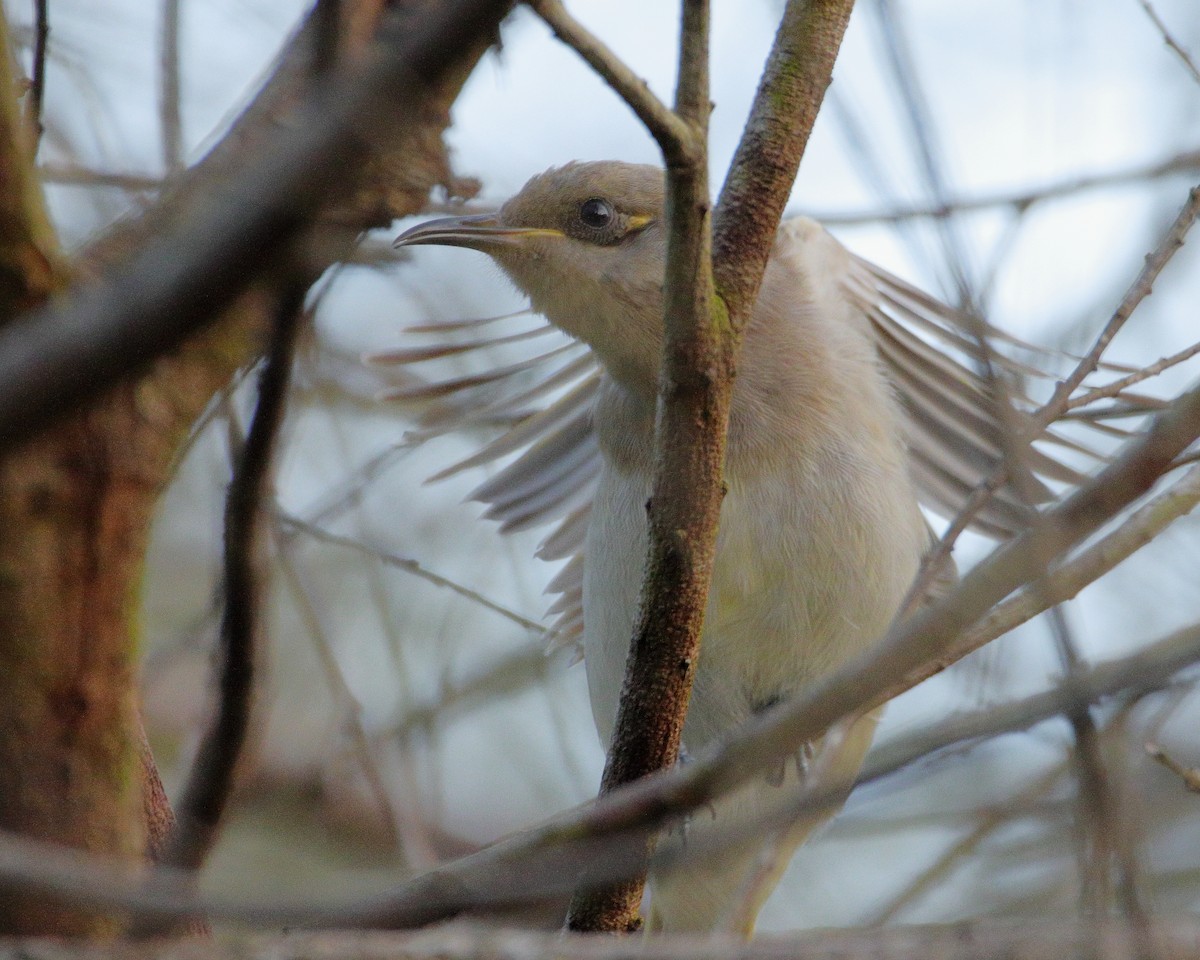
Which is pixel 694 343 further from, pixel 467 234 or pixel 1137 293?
pixel 467 234


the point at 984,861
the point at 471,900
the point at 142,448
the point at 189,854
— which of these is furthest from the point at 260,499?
the point at 984,861

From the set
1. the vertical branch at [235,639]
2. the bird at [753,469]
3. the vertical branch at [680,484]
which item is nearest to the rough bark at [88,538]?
the vertical branch at [235,639]

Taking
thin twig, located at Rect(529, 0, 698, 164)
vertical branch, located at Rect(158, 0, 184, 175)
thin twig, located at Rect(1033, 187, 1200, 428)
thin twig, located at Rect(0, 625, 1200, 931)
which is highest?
vertical branch, located at Rect(158, 0, 184, 175)

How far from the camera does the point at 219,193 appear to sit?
Result: 1907mm

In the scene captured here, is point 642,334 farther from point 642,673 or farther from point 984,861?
point 984,861

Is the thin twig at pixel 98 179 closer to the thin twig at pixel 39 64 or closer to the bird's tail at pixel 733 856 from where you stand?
the thin twig at pixel 39 64

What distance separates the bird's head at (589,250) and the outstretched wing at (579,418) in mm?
1112

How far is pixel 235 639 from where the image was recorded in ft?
6.15

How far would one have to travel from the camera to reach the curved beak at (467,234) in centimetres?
466

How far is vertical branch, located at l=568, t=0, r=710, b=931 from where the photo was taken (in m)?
2.51

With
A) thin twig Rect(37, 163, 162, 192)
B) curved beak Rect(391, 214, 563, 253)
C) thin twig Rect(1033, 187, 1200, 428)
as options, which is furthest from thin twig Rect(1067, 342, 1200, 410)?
→ thin twig Rect(37, 163, 162, 192)

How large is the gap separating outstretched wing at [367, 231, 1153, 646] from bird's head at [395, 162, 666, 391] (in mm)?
1112

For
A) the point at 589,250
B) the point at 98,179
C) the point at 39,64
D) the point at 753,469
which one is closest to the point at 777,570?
the point at 753,469

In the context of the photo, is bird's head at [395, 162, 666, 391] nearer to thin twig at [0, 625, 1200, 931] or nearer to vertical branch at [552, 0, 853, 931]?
vertical branch at [552, 0, 853, 931]
